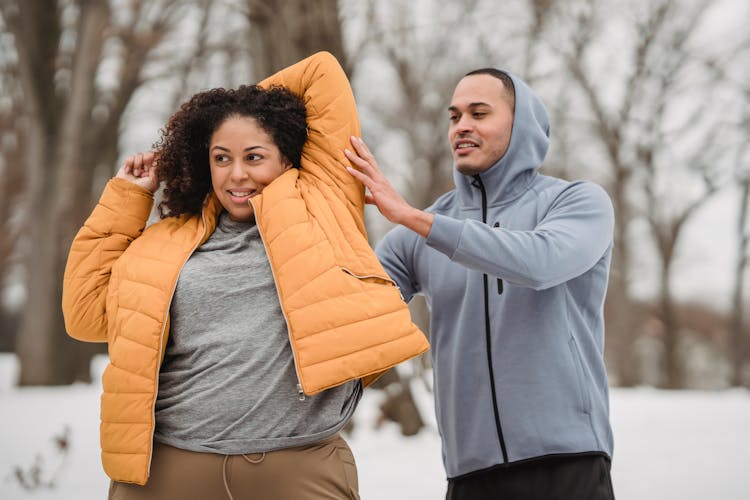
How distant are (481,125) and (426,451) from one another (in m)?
4.05

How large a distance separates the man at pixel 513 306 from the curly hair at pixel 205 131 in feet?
0.76

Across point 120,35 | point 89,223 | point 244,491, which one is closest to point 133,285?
point 89,223

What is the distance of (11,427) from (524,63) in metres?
12.4

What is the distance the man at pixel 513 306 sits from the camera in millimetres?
2395

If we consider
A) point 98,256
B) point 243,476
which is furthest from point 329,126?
point 243,476

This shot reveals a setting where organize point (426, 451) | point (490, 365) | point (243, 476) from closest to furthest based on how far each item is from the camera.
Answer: point (243, 476) < point (490, 365) < point (426, 451)

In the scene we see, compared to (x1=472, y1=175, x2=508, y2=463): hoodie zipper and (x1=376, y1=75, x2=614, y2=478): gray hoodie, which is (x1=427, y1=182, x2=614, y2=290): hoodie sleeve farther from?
(x1=472, y1=175, x2=508, y2=463): hoodie zipper

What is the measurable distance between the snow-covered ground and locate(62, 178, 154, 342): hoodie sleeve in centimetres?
302

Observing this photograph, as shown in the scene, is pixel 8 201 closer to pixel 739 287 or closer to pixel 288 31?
pixel 739 287

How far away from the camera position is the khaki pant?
6.89 feet

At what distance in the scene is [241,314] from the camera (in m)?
2.22

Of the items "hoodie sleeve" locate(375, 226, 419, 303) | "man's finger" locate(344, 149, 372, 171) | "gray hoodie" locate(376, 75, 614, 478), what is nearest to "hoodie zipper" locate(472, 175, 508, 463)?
"gray hoodie" locate(376, 75, 614, 478)

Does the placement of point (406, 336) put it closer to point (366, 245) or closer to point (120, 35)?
point (366, 245)

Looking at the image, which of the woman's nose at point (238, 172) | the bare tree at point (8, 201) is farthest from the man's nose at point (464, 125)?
the bare tree at point (8, 201)
